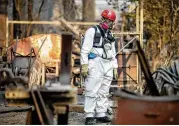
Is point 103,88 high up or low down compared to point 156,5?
down

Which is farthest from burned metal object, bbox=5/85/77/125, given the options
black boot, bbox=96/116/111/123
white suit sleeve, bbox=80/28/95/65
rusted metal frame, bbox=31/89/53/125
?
black boot, bbox=96/116/111/123

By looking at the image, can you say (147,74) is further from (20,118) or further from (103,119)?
(20,118)

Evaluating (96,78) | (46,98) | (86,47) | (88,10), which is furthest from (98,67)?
(88,10)

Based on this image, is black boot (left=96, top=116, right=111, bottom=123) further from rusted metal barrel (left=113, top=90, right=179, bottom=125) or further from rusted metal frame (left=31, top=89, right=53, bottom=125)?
rusted metal frame (left=31, top=89, right=53, bottom=125)

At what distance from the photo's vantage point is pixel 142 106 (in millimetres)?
6676

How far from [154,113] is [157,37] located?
10791 mm

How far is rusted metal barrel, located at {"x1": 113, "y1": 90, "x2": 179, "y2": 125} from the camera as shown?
6645 mm

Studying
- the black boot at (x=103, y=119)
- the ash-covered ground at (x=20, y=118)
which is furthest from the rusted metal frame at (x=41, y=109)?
the black boot at (x=103, y=119)

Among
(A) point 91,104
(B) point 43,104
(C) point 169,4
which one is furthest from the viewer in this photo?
(C) point 169,4

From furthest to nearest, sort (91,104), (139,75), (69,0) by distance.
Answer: (69,0), (139,75), (91,104)

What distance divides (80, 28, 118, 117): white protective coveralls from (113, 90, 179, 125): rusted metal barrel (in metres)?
2.87

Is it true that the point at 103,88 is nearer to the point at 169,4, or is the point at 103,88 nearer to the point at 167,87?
the point at 167,87

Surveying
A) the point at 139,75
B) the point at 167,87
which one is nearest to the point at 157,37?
the point at 139,75

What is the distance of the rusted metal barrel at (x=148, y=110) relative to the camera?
664 cm
